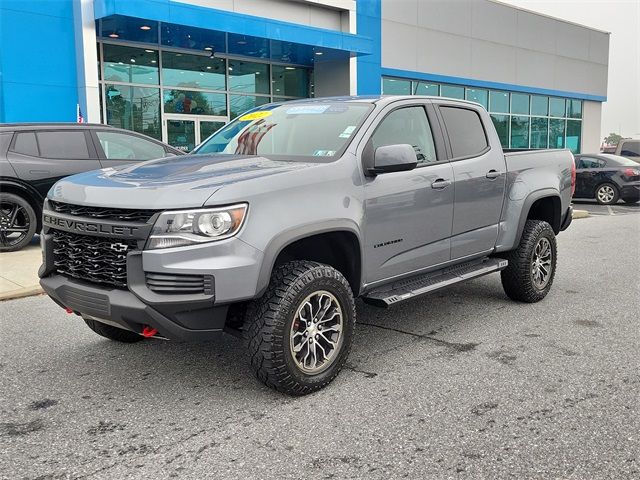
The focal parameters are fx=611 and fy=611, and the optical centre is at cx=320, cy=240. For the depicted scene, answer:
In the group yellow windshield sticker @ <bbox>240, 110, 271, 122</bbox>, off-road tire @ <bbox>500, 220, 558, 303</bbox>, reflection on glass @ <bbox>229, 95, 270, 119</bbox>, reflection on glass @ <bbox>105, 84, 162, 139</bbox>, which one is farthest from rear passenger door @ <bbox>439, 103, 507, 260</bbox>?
reflection on glass @ <bbox>229, 95, 270, 119</bbox>

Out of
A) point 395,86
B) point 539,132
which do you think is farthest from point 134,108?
point 539,132

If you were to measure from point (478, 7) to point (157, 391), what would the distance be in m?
25.1

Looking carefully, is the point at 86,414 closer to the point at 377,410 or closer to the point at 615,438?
the point at 377,410

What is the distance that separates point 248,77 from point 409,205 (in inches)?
614

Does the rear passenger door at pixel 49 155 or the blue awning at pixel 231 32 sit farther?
the blue awning at pixel 231 32

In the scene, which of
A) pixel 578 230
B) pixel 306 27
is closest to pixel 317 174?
pixel 578 230

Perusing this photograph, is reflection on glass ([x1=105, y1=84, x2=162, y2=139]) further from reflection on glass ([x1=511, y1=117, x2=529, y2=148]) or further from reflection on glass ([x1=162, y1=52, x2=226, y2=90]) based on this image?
reflection on glass ([x1=511, y1=117, x2=529, y2=148])

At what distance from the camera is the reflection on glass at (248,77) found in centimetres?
1864

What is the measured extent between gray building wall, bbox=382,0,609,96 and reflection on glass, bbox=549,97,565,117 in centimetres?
61

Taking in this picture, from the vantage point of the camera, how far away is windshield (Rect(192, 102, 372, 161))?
438cm

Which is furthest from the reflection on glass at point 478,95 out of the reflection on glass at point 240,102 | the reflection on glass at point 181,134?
the reflection on glass at point 181,134

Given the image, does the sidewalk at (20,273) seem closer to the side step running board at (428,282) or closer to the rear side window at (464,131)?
the side step running board at (428,282)

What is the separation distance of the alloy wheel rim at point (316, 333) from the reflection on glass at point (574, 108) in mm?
31389

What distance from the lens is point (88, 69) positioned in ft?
45.4
